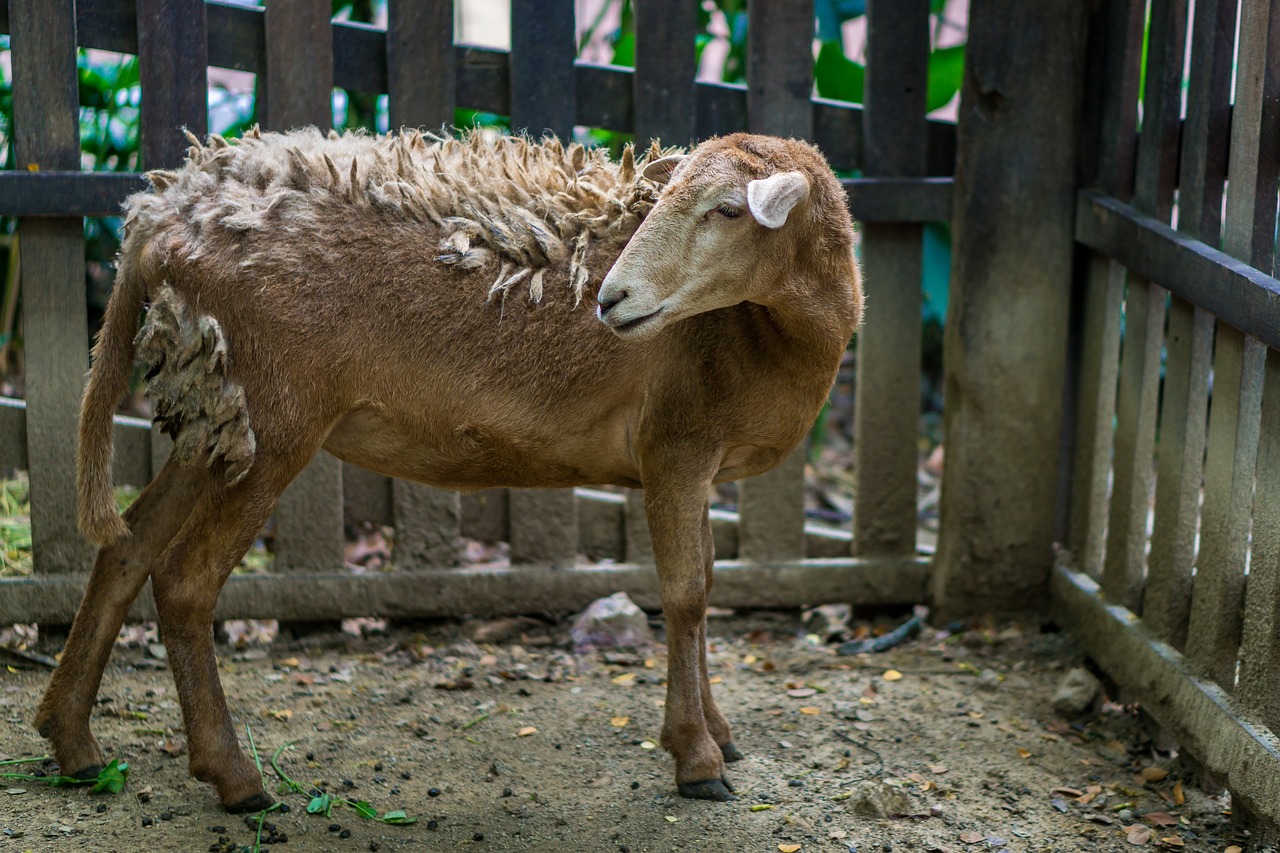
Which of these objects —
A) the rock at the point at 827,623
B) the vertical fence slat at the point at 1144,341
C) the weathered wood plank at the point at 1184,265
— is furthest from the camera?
the rock at the point at 827,623

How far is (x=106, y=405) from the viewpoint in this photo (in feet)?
12.0

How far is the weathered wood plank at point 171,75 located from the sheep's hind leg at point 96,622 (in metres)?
1.33

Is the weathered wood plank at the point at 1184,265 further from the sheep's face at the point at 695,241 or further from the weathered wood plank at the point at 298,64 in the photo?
the weathered wood plank at the point at 298,64

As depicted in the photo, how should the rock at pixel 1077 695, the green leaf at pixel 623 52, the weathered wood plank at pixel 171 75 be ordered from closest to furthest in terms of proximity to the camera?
1. the weathered wood plank at pixel 171 75
2. the rock at pixel 1077 695
3. the green leaf at pixel 623 52

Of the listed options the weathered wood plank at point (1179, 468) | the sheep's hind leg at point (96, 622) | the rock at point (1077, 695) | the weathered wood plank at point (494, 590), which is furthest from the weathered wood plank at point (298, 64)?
the rock at point (1077, 695)

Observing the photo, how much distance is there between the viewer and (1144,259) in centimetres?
422

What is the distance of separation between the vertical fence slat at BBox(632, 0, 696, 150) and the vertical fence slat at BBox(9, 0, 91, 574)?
Result: 192 centimetres

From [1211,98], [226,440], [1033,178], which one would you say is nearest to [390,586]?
[226,440]

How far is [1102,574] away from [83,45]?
406cm

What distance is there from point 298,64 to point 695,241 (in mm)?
2004

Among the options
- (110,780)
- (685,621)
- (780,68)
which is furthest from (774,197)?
(110,780)

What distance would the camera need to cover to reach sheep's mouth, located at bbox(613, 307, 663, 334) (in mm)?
3094

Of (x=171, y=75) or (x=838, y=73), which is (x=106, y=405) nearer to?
(x=171, y=75)

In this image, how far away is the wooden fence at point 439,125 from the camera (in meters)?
4.36
